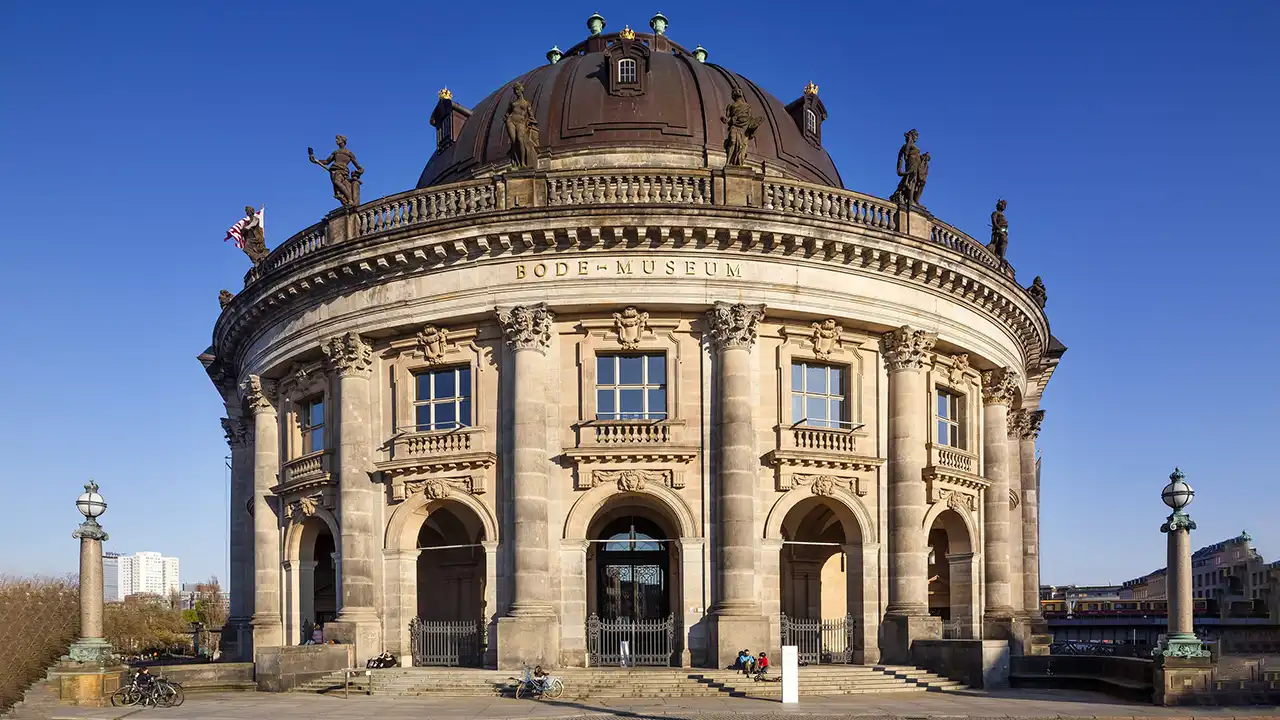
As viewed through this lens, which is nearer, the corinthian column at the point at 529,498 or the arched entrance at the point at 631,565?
the corinthian column at the point at 529,498

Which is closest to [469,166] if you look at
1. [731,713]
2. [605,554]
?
[605,554]

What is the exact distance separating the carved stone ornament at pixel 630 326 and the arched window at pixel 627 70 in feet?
38.0

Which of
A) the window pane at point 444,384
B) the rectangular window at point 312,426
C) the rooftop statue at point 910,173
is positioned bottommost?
the rectangular window at point 312,426

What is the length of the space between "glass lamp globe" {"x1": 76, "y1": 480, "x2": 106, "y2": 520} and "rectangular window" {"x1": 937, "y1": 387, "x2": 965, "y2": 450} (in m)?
22.8

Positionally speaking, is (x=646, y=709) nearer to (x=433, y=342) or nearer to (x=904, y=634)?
(x=904, y=634)

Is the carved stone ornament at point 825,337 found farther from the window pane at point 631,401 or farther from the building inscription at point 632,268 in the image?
the window pane at point 631,401

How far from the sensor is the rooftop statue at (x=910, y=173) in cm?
3397

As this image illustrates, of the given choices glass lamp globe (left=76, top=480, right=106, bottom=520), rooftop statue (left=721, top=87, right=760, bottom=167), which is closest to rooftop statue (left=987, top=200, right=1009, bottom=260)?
rooftop statue (left=721, top=87, right=760, bottom=167)

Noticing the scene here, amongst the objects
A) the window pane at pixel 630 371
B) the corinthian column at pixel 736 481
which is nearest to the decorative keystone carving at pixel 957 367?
the corinthian column at pixel 736 481

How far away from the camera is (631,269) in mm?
30844

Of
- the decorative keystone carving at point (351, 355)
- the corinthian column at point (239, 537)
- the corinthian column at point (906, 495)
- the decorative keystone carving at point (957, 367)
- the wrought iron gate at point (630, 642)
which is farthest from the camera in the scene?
the corinthian column at point (239, 537)

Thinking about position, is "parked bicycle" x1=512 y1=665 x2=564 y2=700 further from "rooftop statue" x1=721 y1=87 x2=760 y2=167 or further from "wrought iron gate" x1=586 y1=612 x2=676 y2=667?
"rooftop statue" x1=721 y1=87 x2=760 y2=167

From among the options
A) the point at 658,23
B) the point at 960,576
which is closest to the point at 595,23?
the point at 658,23

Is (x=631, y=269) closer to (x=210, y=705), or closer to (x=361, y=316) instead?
(x=361, y=316)
